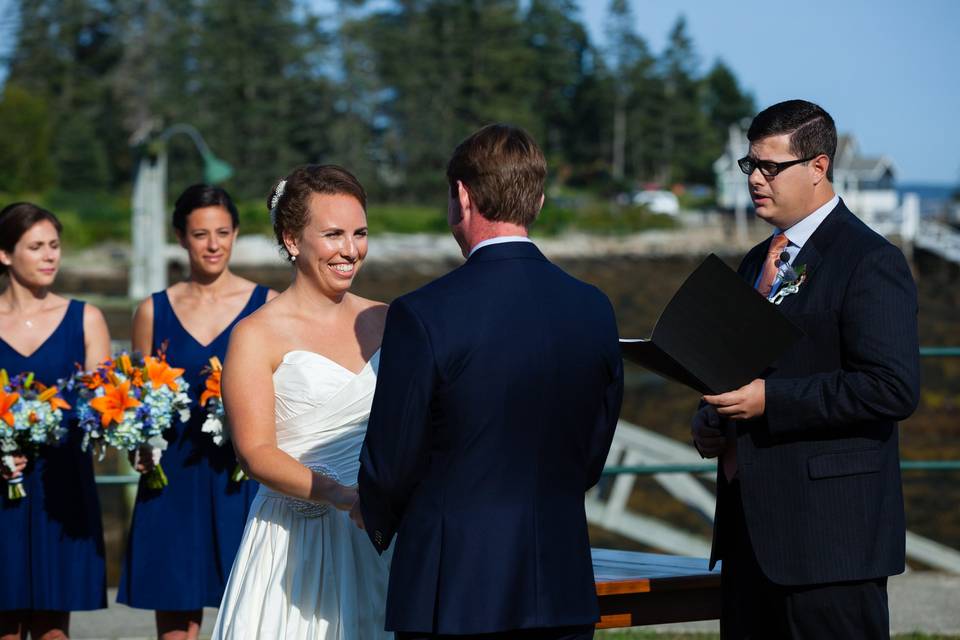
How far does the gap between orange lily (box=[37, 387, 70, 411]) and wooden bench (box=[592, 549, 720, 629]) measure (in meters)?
2.24

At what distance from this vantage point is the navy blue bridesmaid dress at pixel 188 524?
4.92 m

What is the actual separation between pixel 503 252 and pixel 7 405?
Result: 2.67m

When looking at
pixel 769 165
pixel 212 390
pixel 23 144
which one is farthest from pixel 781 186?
pixel 23 144

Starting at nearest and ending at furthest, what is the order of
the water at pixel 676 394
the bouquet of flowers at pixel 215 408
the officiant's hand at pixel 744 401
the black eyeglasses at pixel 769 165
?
the officiant's hand at pixel 744 401 → the black eyeglasses at pixel 769 165 → the bouquet of flowers at pixel 215 408 → the water at pixel 676 394

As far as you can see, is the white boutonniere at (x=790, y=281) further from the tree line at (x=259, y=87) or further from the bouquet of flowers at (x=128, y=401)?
the tree line at (x=259, y=87)

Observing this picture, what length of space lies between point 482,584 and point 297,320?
114 cm

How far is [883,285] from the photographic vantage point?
3.23 metres

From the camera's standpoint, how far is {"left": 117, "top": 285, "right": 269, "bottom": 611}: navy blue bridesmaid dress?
4922 millimetres

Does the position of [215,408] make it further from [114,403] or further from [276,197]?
[276,197]

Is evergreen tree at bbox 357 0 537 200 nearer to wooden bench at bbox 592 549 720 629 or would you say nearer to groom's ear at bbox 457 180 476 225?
wooden bench at bbox 592 549 720 629

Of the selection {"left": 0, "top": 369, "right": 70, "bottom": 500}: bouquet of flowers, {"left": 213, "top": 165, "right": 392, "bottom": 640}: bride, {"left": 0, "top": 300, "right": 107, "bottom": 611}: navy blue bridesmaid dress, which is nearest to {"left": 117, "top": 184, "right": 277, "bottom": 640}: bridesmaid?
{"left": 0, "top": 300, "right": 107, "bottom": 611}: navy blue bridesmaid dress

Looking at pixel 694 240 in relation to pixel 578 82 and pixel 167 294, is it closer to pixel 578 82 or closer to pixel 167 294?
pixel 578 82

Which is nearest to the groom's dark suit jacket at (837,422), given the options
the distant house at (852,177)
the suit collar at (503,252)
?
the suit collar at (503,252)

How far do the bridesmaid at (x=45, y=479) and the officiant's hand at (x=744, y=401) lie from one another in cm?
292
